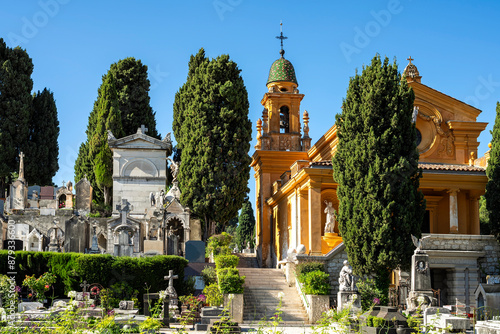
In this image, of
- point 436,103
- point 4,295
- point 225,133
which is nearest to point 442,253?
point 436,103

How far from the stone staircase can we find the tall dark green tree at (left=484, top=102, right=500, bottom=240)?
28.1ft

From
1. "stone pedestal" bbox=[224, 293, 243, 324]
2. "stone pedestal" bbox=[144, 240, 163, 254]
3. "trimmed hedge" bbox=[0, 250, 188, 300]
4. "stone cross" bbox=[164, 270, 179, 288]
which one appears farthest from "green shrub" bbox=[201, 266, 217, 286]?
"stone pedestal" bbox=[224, 293, 243, 324]

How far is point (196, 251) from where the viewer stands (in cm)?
2948

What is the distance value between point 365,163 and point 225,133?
10.7 m

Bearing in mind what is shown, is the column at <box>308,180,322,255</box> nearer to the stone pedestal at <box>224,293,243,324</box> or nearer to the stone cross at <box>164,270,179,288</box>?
the stone pedestal at <box>224,293,243,324</box>

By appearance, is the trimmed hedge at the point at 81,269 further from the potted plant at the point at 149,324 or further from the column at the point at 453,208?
the potted plant at the point at 149,324

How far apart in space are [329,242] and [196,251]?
6005 mm

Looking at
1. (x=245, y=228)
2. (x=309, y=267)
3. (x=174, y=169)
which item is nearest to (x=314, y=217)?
(x=309, y=267)

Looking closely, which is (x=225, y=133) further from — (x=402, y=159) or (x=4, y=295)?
(x=4, y=295)

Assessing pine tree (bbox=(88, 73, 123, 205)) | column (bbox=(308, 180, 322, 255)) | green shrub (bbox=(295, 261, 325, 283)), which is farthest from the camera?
pine tree (bbox=(88, 73, 123, 205))

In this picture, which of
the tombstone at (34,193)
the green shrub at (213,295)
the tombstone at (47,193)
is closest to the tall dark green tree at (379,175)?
the green shrub at (213,295)

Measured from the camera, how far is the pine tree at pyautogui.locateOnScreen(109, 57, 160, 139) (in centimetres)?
4341

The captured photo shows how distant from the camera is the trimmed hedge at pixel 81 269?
24.3m

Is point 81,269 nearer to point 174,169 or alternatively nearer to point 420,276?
point 420,276
